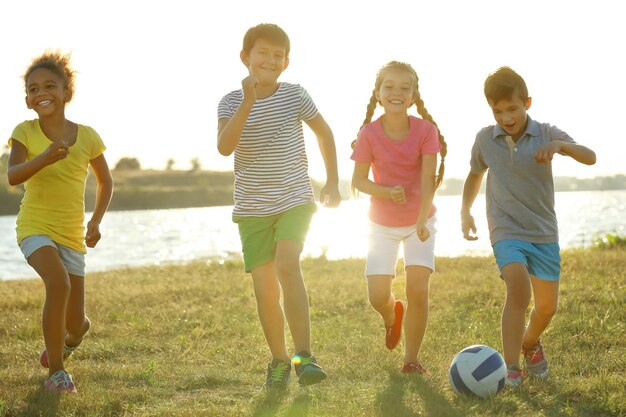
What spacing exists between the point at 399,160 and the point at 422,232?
594 millimetres

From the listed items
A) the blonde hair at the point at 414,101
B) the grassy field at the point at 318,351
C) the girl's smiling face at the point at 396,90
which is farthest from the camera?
the blonde hair at the point at 414,101

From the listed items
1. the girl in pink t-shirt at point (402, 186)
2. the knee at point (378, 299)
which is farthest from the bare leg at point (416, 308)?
the knee at point (378, 299)

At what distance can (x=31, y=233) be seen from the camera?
19.2 ft

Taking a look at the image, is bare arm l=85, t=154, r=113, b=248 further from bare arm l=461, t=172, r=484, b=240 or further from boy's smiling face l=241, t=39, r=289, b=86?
bare arm l=461, t=172, r=484, b=240

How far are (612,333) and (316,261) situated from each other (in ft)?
24.7

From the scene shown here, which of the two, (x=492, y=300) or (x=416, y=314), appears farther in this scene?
(x=492, y=300)

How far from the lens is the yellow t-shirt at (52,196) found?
19.4 ft

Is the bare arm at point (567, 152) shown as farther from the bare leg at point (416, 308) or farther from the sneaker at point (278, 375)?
the sneaker at point (278, 375)

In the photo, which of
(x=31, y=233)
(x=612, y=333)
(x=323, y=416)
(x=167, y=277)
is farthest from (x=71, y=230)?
(x=167, y=277)

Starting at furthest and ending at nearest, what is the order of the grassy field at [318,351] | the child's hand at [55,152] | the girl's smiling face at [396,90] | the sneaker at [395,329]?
the sneaker at [395,329] < the girl's smiling face at [396,90] < the child's hand at [55,152] < the grassy field at [318,351]

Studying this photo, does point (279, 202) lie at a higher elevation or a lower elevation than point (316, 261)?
higher

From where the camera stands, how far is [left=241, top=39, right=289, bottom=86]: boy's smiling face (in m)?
5.82

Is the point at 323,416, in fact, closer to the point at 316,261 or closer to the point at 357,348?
the point at 357,348

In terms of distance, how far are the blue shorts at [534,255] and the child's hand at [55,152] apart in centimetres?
301
